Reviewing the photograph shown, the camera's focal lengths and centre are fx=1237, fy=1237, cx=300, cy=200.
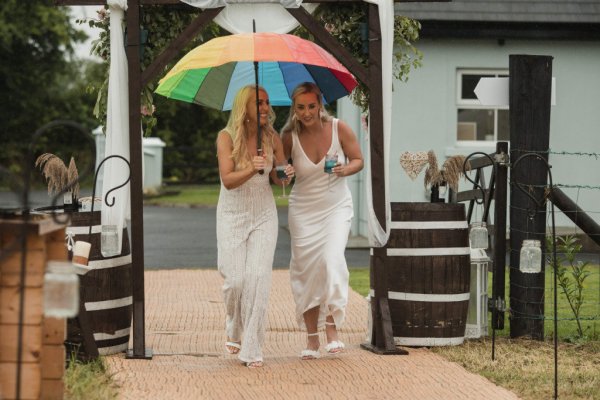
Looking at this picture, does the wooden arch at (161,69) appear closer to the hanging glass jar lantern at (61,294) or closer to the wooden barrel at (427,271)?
the wooden barrel at (427,271)

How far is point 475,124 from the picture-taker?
67.8ft

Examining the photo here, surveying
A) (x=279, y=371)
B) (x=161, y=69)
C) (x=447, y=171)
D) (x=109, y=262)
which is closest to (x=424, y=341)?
(x=447, y=171)

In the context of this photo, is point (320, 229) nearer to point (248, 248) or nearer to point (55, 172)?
point (248, 248)

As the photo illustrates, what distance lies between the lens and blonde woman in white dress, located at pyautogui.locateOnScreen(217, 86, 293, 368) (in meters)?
8.75

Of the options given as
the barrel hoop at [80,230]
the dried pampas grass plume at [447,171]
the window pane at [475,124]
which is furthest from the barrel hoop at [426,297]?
the window pane at [475,124]

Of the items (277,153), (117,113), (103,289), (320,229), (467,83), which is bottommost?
(103,289)

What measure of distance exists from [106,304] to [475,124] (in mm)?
12607

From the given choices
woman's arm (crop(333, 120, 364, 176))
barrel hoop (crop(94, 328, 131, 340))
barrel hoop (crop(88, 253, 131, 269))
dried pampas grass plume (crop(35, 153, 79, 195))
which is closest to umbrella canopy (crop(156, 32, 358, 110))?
woman's arm (crop(333, 120, 364, 176))

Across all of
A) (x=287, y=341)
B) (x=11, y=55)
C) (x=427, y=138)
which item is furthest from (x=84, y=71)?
(x=287, y=341)

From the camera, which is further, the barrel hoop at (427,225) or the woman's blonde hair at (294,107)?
the barrel hoop at (427,225)

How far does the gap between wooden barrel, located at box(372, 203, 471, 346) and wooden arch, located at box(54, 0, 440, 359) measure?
15cm

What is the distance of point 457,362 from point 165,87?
2.94m

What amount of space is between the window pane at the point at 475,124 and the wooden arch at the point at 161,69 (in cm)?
1129

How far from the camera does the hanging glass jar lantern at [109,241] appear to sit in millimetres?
8711
